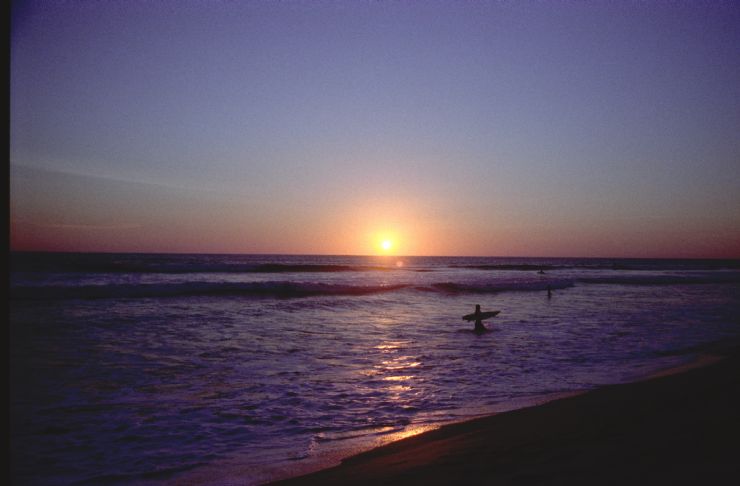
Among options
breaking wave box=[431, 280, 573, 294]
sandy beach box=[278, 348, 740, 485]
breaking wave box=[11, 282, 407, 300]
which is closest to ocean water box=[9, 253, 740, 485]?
sandy beach box=[278, 348, 740, 485]

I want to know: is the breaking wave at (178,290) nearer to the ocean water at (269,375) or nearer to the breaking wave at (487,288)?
the breaking wave at (487,288)

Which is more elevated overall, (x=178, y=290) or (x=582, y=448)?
(x=582, y=448)

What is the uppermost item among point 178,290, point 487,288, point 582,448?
point 582,448

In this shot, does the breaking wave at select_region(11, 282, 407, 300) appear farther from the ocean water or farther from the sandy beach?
the sandy beach

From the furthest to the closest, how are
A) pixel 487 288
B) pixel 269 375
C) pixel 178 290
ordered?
pixel 487 288 < pixel 178 290 < pixel 269 375

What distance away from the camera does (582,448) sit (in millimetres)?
4254

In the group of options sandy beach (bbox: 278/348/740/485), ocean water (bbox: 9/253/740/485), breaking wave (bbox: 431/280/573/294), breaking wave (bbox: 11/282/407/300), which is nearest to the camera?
sandy beach (bbox: 278/348/740/485)

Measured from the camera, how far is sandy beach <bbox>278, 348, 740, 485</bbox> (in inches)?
140

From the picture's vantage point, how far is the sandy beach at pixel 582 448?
3.56 m

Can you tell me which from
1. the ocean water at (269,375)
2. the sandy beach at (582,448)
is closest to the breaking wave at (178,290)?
the ocean water at (269,375)

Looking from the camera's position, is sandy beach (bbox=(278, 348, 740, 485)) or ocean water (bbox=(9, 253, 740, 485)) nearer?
sandy beach (bbox=(278, 348, 740, 485))

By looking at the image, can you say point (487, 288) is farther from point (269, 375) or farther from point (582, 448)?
point (582, 448)

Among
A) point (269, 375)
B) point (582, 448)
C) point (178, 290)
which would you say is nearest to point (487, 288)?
point (178, 290)

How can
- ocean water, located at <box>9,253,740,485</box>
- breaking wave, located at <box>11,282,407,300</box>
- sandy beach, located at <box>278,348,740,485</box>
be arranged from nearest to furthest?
sandy beach, located at <box>278,348,740,485</box>, ocean water, located at <box>9,253,740,485</box>, breaking wave, located at <box>11,282,407,300</box>
